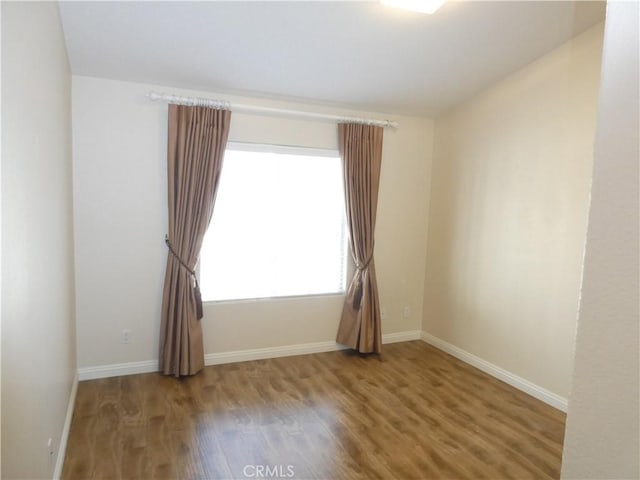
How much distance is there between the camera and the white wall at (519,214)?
2932 mm

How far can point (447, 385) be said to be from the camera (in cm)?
338

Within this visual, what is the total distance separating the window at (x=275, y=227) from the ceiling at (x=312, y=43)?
0.66m

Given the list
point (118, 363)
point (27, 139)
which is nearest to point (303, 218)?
point (118, 363)

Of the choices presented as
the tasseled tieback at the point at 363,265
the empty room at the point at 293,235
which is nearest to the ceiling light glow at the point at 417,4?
the empty room at the point at 293,235

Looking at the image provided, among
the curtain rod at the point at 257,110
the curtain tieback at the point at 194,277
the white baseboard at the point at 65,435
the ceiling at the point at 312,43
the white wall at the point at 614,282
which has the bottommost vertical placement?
the white baseboard at the point at 65,435

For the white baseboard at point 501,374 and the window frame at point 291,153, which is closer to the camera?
the white baseboard at point 501,374

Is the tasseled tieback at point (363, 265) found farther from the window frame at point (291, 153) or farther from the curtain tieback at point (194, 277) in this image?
the curtain tieback at point (194, 277)

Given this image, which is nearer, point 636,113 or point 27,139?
point 636,113

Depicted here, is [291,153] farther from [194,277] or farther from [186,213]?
[194,277]

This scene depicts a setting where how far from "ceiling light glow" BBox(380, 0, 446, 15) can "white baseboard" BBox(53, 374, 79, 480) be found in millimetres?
3259

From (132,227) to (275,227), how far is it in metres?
1.28

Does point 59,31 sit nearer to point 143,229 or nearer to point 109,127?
point 109,127

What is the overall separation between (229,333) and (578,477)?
3.37 meters

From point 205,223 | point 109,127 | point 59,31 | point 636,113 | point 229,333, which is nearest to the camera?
point 636,113
